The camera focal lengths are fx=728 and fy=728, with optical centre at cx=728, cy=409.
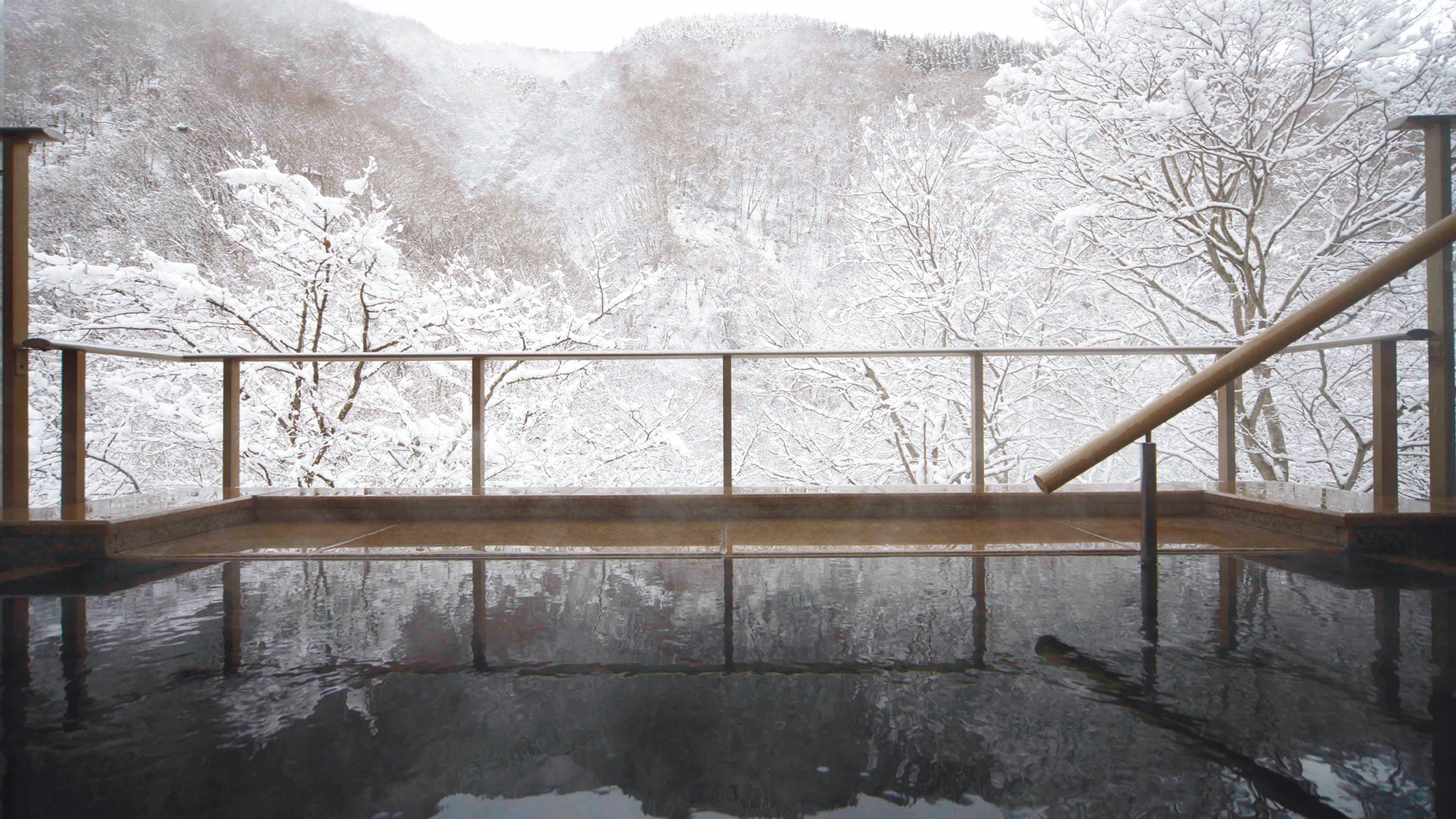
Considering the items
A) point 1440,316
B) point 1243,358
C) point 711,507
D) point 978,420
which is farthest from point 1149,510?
point 1440,316

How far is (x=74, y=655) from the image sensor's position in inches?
42.7

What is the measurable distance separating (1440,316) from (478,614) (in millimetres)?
2776

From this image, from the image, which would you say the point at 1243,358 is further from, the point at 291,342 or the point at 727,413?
the point at 291,342

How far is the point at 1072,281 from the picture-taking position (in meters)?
7.09

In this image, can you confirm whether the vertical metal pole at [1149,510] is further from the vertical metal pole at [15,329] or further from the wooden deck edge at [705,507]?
the vertical metal pole at [15,329]

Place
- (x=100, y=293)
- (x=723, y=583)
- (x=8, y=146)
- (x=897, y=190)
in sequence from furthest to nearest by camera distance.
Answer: (x=897, y=190), (x=100, y=293), (x=8, y=146), (x=723, y=583)

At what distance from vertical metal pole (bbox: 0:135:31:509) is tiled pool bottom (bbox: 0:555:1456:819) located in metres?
1.22

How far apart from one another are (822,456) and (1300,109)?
526cm

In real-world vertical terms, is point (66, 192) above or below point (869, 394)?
above

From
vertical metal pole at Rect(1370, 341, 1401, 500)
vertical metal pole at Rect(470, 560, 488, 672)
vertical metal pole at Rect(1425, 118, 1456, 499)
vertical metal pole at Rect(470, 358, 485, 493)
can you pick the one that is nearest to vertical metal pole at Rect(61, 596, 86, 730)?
vertical metal pole at Rect(470, 560, 488, 672)

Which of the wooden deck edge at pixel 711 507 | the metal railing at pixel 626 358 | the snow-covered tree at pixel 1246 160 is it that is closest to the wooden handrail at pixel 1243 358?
the metal railing at pixel 626 358

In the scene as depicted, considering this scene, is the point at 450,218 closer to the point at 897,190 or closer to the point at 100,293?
the point at 100,293

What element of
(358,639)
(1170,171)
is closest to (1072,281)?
(1170,171)

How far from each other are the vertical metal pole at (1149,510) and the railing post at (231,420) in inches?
116
